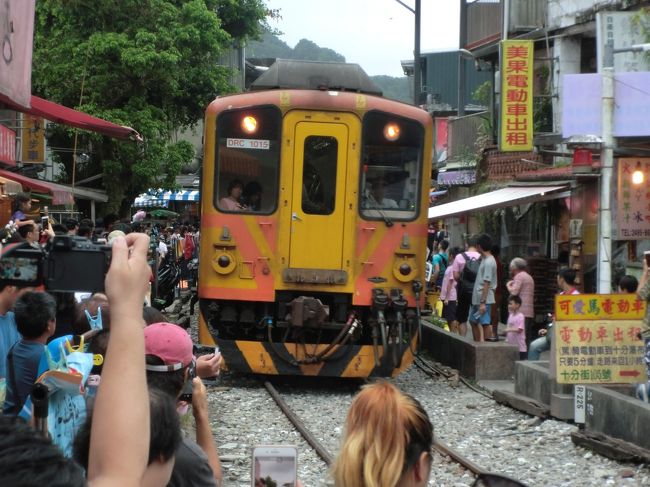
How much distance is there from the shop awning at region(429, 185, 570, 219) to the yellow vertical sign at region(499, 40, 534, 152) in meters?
0.76

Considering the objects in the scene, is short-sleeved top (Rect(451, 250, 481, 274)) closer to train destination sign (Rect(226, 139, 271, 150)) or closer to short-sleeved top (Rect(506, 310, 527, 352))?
short-sleeved top (Rect(506, 310, 527, 352))

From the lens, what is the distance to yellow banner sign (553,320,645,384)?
354 inches

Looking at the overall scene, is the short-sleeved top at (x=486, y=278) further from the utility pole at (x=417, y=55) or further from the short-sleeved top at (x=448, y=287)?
the utility pole at (x=417, y=55)

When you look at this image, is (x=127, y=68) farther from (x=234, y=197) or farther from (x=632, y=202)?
(x=234, y=197)

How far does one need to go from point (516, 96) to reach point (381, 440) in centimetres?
1539

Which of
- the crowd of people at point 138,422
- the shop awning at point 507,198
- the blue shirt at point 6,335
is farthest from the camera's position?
the shop awning at point 507,198

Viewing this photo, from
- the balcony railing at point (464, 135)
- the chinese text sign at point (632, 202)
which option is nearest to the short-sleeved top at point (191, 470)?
the chinese text sign at point (632, 202)

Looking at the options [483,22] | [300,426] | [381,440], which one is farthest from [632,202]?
[381,440]

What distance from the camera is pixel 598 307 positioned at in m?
9.15

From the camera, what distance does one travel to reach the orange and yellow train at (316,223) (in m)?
10.9

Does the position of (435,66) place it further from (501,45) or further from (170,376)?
(170,376)

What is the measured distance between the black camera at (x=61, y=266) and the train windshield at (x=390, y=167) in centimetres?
855

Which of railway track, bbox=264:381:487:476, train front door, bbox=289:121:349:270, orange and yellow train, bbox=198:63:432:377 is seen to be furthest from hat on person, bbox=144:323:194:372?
train front door, bbox=289:121:349:270

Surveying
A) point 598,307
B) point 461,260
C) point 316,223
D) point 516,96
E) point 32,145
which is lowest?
point 598,307
